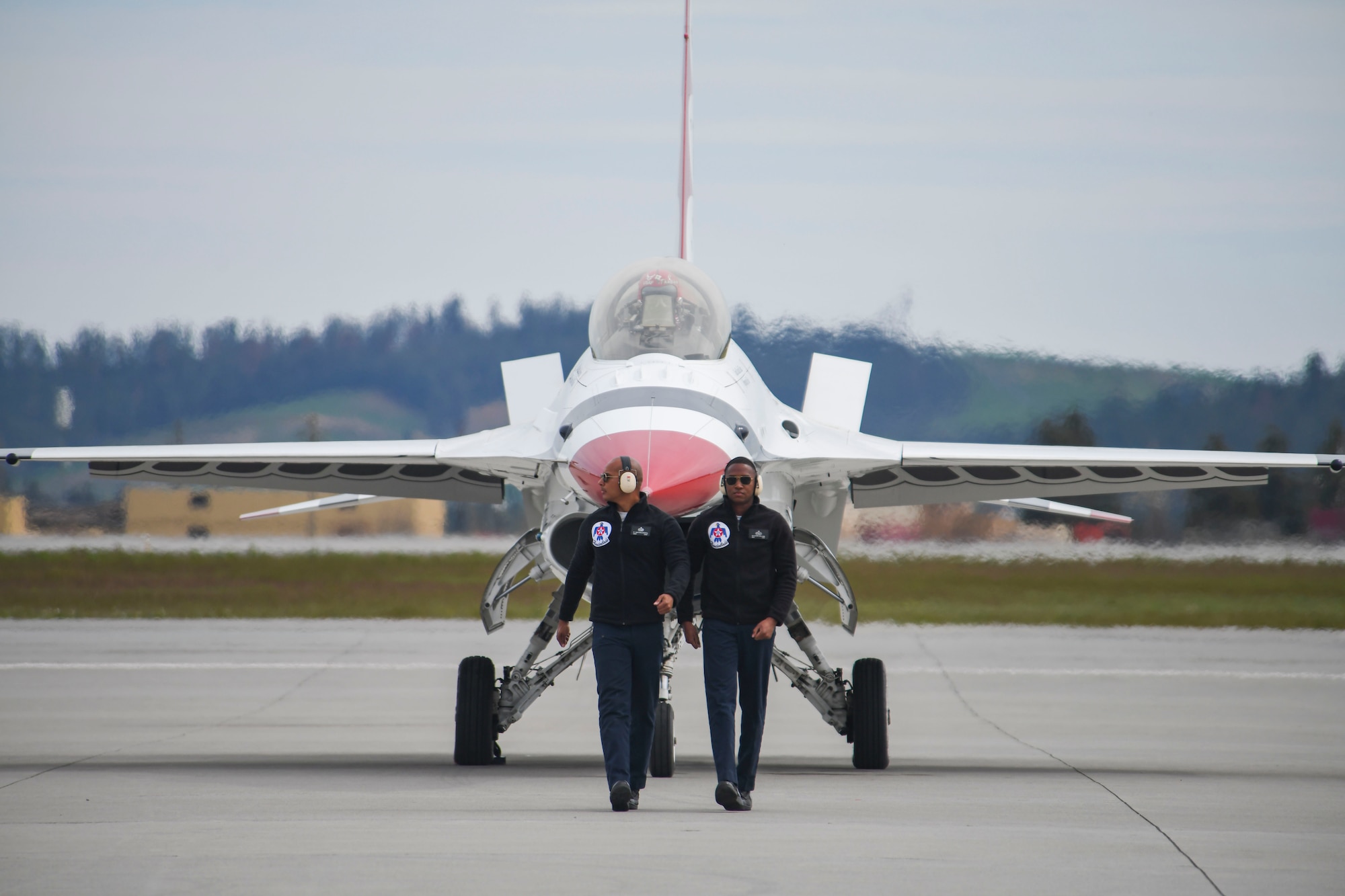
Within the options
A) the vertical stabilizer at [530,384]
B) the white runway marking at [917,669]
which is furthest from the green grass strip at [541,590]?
the vertical stabilizer at [530,384]

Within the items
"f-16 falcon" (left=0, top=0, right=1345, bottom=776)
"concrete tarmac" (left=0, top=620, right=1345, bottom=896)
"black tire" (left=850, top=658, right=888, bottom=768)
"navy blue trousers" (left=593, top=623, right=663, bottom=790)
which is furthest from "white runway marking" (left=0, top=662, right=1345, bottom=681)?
"navy blue trousers" (left=593, top=623, right=663, bottom=790)

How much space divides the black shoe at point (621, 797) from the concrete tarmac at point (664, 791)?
6 cm

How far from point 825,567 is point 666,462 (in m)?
1.89

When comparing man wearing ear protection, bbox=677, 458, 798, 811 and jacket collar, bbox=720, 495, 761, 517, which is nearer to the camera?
man wearing ear protection, bbox=677, 458, 798, 811

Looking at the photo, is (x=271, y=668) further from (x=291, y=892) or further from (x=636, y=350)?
(x=291, y=892)

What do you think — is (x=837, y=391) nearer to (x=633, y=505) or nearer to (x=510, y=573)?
(x=510, y=573)

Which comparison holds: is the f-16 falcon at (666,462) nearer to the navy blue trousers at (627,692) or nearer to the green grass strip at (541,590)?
the navy blue trousers at (627,692)

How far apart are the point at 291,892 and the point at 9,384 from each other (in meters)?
34.1

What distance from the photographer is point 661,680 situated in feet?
34.0

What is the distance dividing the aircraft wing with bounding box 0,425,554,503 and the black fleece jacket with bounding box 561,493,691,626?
5.47ft

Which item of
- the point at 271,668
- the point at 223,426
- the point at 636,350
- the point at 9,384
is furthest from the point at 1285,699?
the point at 9,384

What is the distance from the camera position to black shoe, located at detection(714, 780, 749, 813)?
815 centimetres

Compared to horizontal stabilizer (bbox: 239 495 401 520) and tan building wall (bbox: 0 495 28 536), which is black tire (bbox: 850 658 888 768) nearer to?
horizontal stabilizer (bbox: 239 495 401 520)

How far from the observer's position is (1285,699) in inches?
661
